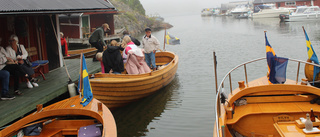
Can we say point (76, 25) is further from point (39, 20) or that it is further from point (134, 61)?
point (134, 61)

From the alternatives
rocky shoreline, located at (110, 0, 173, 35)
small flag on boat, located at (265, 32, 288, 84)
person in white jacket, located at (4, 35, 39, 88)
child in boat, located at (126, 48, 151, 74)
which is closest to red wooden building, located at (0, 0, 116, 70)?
person in white jacket, located at (4, 35, 39, 88)

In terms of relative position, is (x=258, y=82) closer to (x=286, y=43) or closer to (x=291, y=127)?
(x=291, y=127)

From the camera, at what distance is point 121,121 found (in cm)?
1020

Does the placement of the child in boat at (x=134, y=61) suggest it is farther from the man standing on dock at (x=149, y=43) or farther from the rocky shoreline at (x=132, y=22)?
the rocky shoreline at (x=132, y=22)

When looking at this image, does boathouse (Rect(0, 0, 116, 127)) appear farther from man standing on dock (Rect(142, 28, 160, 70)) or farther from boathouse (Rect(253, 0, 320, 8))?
boathouse (Rect(253, 0, 320, 8))

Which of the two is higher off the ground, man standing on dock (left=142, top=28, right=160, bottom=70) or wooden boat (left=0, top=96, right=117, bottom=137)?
man standing on dock (left=142, top=28, right=160, bottom=70)

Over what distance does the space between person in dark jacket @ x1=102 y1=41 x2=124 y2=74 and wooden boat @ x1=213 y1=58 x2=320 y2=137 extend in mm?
4317

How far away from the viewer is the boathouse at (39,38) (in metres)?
7.79

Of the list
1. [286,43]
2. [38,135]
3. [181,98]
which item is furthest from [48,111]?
[286,43]

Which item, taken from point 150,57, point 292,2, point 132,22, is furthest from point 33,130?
point 292,2

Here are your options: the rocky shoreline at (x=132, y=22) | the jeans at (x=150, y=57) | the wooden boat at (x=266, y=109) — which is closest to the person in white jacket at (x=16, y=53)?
the jeans at (x=150, y=57)

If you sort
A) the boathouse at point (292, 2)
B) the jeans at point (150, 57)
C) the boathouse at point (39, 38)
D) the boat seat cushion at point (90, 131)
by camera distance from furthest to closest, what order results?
the boathouse at point (292, 2) < the jeans at point (150, 57) < the boathouse at point (39, 38) < the boat seat cushion at point (90, 131)

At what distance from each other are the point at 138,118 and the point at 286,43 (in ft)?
61.7

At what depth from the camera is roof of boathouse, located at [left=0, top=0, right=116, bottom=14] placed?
309 inches
